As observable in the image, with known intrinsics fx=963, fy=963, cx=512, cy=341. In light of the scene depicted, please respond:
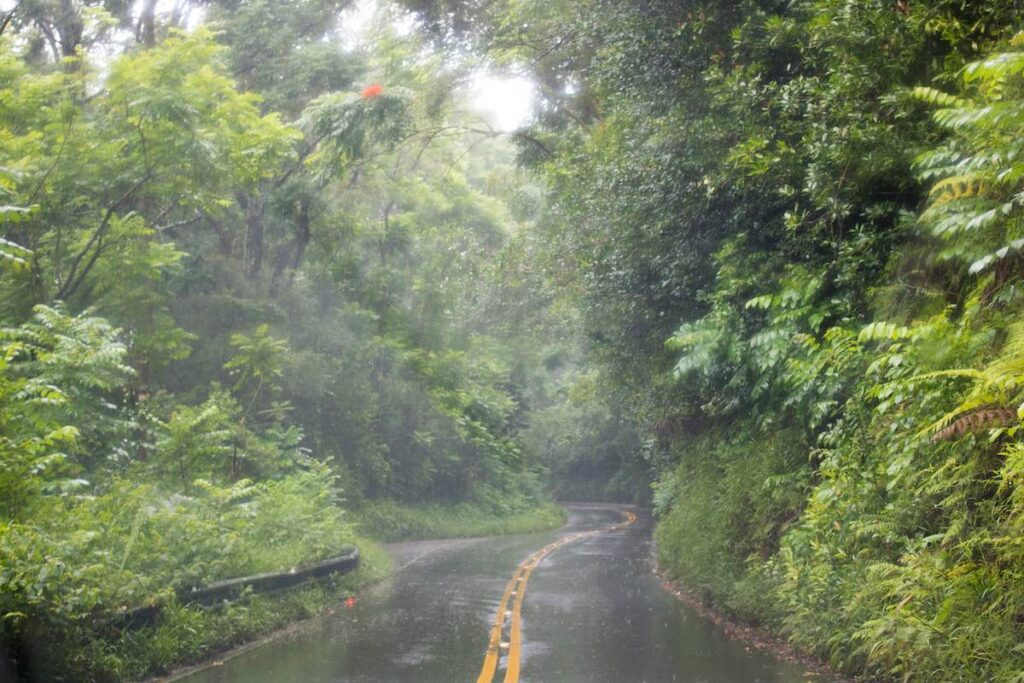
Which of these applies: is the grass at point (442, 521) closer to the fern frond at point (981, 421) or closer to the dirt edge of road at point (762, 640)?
the dirt edge of road at point (762, 640)

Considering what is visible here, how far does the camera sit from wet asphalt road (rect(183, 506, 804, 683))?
31.5ft

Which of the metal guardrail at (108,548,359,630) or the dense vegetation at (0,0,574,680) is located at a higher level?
the dense vegetation at (0,0,574,680)

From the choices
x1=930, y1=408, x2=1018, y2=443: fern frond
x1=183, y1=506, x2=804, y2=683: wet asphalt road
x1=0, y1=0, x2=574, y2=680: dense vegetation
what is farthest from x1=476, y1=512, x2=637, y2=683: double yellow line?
x1=930, y1=408, x2=1018, y2=443: fern frond

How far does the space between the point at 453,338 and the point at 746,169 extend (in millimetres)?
22345

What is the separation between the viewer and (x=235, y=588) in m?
12.2

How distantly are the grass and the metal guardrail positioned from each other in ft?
36.8

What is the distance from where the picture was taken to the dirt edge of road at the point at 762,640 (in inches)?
365

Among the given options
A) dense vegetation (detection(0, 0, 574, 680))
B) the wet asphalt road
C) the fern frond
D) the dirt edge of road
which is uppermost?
dense vegetation (detection(0, 0, 574, 680))

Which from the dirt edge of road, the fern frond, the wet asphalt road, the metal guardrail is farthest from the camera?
the metal guardrail

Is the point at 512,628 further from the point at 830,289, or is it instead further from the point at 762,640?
the point at 830,289

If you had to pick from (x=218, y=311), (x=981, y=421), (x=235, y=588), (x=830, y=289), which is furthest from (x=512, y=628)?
(x=218, y=311)

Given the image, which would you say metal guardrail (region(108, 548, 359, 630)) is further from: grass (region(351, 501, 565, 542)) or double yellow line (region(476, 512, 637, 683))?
grass (region(351, 501, 565, 542))

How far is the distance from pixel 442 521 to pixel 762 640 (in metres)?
24.7

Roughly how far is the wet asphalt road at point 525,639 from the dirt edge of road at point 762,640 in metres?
0.18
